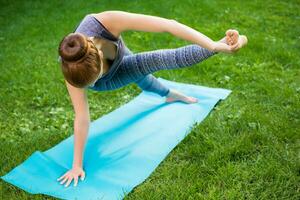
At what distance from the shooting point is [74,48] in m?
2.25

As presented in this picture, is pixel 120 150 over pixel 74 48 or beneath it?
beneath

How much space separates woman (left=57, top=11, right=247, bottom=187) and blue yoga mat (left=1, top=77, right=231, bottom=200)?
0.44 feet

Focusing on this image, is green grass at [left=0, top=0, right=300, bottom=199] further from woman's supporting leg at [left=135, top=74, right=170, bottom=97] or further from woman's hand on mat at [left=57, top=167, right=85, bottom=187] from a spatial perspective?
woman's supporting leg at [left=135, top=74, right=170, bottom=97]

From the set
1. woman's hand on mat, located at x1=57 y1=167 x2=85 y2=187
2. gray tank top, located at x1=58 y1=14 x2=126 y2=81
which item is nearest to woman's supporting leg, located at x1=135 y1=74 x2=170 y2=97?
gray tank top, located at x1=58 y1=14 x2=126 y2=81

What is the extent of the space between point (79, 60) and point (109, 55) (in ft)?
2.06

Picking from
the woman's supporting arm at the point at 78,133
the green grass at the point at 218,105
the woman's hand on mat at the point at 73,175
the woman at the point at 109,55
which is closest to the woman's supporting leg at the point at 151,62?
the woman at the point at 109,55

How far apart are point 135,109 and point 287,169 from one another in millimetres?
1560

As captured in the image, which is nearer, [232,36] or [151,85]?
[232,36]

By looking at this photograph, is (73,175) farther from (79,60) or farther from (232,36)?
(232,36)

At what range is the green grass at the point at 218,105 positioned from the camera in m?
2.53

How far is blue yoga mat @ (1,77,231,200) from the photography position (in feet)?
8.72

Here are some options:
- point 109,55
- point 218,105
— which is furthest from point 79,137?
point 218,105

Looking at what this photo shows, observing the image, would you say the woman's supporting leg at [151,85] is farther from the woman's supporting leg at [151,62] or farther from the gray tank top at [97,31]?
the gray tank top at [97,31]

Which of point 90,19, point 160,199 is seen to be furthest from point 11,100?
point 160,199
